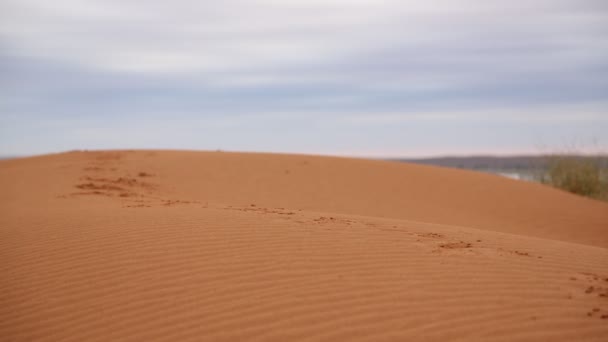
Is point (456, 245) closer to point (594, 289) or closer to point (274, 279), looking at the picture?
point (594, 289)

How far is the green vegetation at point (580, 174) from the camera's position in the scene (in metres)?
20.8

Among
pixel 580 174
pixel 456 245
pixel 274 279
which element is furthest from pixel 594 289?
pixel 580 174

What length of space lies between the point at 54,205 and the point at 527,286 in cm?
792

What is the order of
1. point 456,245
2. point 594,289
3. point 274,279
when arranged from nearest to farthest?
point 594,289 < point 274,279 < point 456,245

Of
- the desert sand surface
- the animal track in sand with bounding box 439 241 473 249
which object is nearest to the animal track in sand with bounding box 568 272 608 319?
the desert sand surface

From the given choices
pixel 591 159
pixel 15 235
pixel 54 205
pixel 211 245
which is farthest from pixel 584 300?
pixel 591 159

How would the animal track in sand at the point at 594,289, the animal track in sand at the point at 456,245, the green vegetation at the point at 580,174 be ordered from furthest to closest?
the green vegetation at the point at 580,174, the animal track in sand at the point at 456,245, the animal track in sand at the point at 594,289

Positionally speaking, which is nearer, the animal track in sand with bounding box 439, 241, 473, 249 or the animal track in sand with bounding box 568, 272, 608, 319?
the animal track in sand with bounding box 568, 272, 608, 319

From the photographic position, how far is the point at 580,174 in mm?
21062

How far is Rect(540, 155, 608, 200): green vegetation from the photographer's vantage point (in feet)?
68.2

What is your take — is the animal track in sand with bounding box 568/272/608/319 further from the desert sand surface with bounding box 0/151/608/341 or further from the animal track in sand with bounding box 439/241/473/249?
the animal track in sand with bounding box 439/241/473/249

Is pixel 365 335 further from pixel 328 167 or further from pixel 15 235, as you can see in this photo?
pixel 328 167

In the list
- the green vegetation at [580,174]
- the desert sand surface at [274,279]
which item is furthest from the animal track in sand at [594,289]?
the green vegetation at [580,174]

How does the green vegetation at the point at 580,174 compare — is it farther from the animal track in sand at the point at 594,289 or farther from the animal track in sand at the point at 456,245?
the animal track in sand at the point at 594,289
